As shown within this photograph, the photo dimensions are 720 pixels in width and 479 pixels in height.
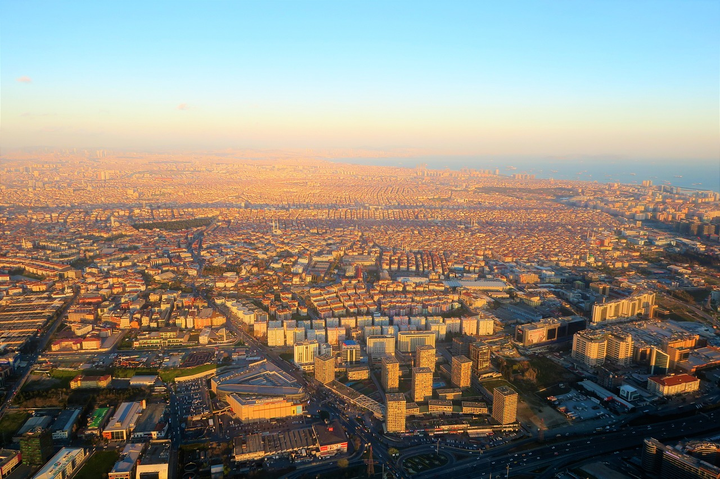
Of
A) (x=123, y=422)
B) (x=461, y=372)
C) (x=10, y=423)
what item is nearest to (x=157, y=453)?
(x=123, y=422)

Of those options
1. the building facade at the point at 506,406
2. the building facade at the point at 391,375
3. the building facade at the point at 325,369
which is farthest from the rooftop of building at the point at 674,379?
the building facade at the point at 325,369

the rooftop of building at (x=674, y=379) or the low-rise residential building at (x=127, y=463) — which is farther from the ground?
the rooftop of building at (x=674, y=379)

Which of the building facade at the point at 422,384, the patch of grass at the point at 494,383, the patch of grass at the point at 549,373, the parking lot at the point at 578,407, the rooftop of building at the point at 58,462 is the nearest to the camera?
the rooftop of building at the point at 58,462

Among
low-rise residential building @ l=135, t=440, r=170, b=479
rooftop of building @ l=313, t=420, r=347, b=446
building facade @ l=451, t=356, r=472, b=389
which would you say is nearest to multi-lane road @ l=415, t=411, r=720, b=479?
rooftop of building @ l=313, t=420, r=347, b=446

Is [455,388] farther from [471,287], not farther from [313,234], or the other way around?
[313,234]

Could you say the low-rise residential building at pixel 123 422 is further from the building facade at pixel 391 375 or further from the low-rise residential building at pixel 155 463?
the building facade at pixel 391 375

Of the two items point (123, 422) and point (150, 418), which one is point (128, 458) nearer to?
point (123, 422)
